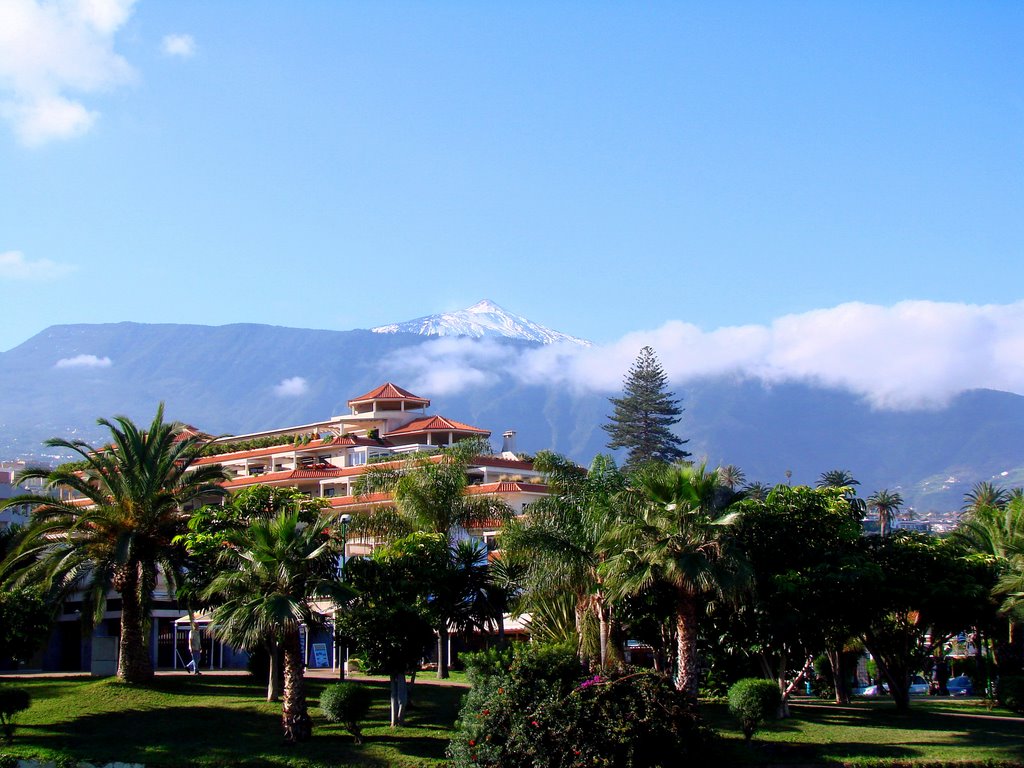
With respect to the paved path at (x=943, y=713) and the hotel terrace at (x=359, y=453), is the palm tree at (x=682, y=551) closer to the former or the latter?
the paved path at (x=943, y=713)

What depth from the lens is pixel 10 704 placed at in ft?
99.8

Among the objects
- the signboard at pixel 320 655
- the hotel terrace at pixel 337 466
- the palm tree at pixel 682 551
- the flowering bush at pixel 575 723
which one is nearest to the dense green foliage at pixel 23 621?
the hotel terrace at pixel 337 466

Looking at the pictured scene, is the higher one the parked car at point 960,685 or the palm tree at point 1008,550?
the palm tree at point 1008,550

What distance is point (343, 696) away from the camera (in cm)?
3078

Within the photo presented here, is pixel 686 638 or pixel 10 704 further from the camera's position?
pixel 686 638

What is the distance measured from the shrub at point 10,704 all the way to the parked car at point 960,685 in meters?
41.2

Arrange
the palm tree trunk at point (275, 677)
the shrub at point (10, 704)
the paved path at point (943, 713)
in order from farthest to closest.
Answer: the paved path at point (943, 713), the palm tree trunk at point (275, 677), the shrub at point (10, 704)

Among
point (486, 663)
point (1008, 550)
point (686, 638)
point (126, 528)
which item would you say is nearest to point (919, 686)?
point (1008, 550)

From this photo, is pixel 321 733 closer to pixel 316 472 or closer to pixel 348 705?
pixel 348 705

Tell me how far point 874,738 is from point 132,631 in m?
22.9

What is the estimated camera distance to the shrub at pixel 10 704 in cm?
3038

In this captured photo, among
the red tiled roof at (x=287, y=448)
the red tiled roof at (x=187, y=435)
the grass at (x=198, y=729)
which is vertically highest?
the red tiled roof at (x=287, y=448)

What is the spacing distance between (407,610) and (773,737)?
10541 mm

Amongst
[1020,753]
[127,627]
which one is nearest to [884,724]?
[1020,753]
